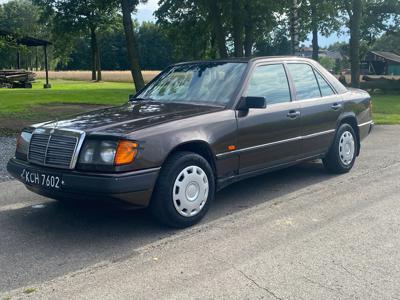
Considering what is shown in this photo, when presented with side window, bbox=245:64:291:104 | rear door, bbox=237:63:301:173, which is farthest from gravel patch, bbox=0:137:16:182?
side window, bbox=245:64:291:104

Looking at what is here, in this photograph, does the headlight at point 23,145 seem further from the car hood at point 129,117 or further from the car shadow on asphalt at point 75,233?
the car shadow on asphalt at point 75,233

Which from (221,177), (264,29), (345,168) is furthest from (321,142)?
(264,29)

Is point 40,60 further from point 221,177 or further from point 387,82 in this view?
point 221,177

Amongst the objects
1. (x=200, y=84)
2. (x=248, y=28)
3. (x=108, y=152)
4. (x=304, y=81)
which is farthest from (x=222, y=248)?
(x=248, y=28)

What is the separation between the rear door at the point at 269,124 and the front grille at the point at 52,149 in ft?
5.85

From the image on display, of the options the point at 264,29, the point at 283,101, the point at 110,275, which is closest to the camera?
the point at 110,275

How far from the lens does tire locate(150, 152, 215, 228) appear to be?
4.59 m

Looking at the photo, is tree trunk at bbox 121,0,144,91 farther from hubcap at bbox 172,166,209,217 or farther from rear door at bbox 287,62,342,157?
hubcap at bbox 172,166,209,217

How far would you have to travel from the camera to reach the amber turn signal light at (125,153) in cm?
434

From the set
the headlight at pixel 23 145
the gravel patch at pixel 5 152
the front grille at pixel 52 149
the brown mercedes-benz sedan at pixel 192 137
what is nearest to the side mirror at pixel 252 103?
the brown mercedes-benz sedan at pixel 192 137

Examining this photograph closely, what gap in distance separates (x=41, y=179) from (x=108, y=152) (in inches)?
29.1

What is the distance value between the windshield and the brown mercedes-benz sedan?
0.05 feet

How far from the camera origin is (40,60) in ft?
299

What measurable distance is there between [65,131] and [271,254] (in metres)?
2.16
